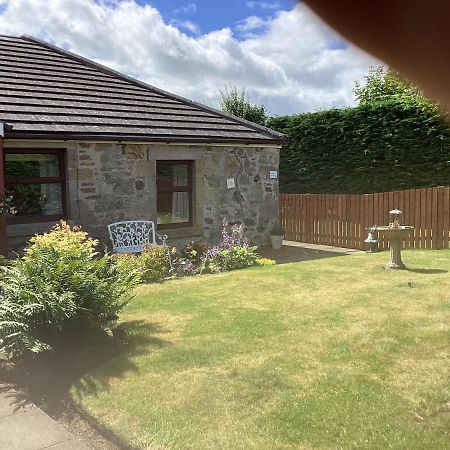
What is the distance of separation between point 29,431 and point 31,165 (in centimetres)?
712

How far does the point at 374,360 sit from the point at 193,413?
1.77 meters

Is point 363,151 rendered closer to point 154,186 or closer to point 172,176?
point 172,176

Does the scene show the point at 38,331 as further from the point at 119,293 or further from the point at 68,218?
the point at 68,218

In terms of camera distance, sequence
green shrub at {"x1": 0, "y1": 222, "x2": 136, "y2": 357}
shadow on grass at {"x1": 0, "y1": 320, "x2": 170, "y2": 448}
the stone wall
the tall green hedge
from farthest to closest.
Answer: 1. the tall green hedge
2. the stone wall
3. green shrub at {"x1": 0, "y1": 222, "x2": 136, "y2": 357}
4. shadow on grass at {"x1": 0, "y1": 320, "x2": 170, "y2": 448}

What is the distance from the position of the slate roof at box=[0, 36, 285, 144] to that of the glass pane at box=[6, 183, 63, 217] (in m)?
1.14

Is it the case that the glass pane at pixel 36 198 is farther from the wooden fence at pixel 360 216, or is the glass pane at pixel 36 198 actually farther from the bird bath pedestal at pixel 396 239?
the wooden fence at pixel 360 216

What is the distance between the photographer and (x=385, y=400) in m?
3.73

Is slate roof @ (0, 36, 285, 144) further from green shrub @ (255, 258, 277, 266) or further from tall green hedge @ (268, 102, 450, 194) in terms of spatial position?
tall green hedge @ (268, 102, 450, 194)

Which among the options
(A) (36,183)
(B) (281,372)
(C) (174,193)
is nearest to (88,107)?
(A) (36,183)

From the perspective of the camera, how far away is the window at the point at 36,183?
9508 mm

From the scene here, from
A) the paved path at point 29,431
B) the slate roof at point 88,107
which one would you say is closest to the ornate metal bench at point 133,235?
the slate roof at point 88,107

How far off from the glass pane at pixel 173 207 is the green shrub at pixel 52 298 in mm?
5960

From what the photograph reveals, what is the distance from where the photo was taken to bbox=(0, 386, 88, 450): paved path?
3.34 m

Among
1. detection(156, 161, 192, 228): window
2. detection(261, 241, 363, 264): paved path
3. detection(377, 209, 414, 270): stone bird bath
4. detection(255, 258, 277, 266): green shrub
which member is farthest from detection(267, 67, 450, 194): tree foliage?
detection(156, 161, 192, 228): window
